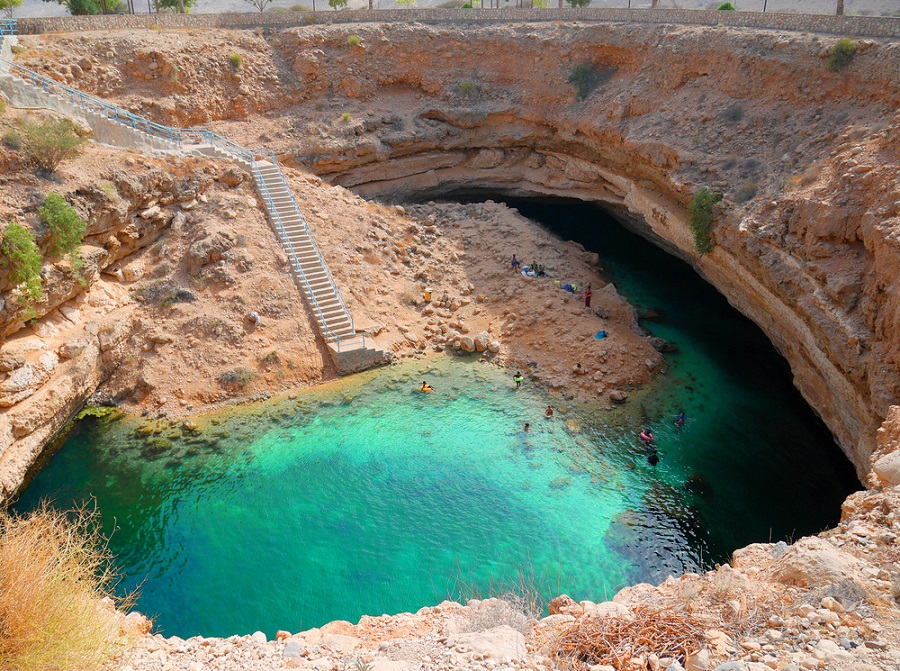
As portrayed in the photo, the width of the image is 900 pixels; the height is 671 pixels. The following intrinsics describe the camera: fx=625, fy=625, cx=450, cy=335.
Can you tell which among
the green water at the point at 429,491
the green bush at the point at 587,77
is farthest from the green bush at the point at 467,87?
the green water at the point at 429,491

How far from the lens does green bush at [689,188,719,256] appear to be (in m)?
22.3

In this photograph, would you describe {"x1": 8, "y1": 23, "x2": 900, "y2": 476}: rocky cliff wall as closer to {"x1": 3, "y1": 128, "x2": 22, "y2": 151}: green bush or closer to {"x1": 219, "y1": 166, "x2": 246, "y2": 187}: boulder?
{"x1": 219, "y1": 166, "x2": 246, "y2": 187}: boulder

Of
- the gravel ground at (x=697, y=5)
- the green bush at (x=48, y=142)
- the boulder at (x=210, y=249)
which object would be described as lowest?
the boulder at (x=210, y=249)

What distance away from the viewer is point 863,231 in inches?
667

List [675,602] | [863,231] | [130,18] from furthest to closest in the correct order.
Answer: [130,18]
[863,231]
[675,602]

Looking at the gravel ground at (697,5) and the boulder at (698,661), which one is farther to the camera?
the gravel ground at (697,5)

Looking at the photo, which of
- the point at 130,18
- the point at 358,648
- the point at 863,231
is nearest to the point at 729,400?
the point at 863,231

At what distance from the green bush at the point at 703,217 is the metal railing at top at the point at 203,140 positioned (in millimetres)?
12874

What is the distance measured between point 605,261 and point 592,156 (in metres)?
5.40

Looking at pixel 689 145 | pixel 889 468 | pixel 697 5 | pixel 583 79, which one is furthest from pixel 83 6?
pixel 697 5

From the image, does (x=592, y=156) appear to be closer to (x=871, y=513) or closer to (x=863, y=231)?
(x=863, y=231)

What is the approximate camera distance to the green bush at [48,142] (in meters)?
20.2

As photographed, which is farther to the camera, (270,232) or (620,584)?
(270,232)

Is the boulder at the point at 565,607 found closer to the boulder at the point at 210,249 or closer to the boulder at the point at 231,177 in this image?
the boulder at the point at 210,249
